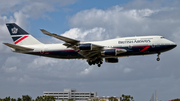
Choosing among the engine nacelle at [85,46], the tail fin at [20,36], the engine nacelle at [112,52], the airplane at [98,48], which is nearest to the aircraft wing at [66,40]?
the airplane at [98,48]

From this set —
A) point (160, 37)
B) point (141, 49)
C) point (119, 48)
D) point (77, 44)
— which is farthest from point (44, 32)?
point (160, 37)

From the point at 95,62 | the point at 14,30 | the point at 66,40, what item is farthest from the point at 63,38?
the point at 14,30

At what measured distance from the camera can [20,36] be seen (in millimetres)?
68875

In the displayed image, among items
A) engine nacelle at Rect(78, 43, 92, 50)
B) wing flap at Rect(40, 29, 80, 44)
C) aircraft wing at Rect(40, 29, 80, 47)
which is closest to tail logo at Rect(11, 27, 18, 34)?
aircraft wing at Rect(40, 29, 80, 47)

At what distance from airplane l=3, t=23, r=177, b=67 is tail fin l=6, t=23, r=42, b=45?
3.30 ft

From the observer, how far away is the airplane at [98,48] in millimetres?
58531

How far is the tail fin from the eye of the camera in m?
68.4

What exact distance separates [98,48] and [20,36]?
21321mm

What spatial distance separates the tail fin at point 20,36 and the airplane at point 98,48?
1.00m

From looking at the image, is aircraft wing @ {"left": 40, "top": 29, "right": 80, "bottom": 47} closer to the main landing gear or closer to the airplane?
the airplane

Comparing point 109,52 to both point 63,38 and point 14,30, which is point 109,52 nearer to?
point 63,38

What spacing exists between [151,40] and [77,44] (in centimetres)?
1586

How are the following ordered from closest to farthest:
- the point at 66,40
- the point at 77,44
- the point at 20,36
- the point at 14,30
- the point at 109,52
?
the point at 66,40 < the point at 77,44 < the point at 109,52 < the point at 20,36 < the point at 14,30

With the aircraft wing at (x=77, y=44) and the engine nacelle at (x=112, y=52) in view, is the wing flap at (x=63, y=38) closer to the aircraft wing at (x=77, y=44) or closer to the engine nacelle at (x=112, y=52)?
the aircraft wing at (x=77, y=44)
